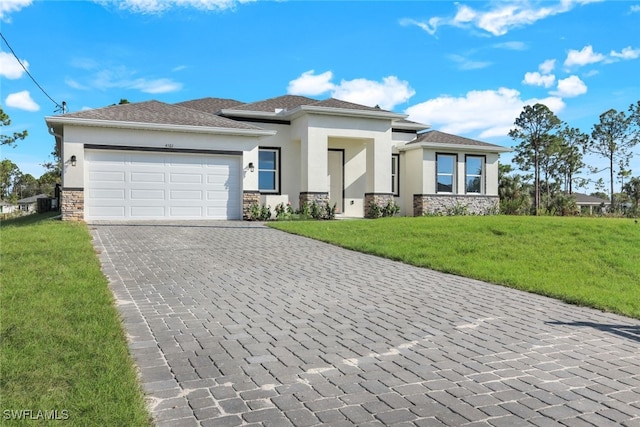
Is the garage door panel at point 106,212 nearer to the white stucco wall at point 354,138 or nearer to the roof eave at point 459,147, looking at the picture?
the white stucco wall at point 354,138

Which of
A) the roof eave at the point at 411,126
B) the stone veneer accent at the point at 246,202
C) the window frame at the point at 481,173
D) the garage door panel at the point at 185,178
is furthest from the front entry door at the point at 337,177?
the window frame at the point at 481,173

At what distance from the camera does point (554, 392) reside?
3670 millimetres

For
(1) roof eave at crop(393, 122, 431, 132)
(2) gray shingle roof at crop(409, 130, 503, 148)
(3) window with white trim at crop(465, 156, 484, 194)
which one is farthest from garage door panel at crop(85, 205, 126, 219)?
(3) window with white trim at crop(465, 156, 484, 194)

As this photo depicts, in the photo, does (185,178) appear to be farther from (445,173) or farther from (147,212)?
(445,173)

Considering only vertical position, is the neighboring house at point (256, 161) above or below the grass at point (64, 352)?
above

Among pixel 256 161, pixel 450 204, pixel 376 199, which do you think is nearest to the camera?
pixel 256 161

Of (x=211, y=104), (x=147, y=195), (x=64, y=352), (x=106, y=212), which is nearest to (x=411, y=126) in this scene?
(x=211, y=104)

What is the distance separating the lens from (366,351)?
4.54 m

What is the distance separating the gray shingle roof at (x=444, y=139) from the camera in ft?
76.9

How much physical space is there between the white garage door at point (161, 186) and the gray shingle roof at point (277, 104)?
4.12m

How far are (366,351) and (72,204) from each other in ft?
48.7

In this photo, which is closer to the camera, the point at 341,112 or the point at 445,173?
the point at 341,112

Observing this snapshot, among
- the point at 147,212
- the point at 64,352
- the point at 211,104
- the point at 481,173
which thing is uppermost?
the point at 211,104

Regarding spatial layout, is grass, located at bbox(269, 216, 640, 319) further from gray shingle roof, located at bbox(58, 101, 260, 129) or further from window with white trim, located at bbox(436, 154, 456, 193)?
window with white trim, located at bbox(436, 154, 456, 193)
